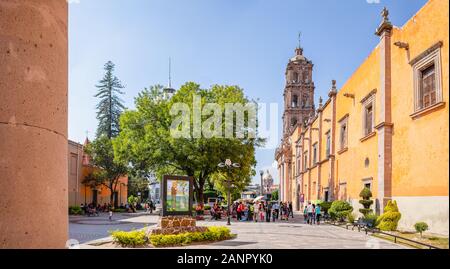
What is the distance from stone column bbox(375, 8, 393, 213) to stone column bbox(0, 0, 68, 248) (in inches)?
688

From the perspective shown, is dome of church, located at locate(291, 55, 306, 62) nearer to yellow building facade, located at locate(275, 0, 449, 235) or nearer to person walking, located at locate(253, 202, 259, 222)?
yellow building facade, located at locate(275, 0, 449, 235)

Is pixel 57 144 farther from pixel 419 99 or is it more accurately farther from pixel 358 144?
pixel 358 144

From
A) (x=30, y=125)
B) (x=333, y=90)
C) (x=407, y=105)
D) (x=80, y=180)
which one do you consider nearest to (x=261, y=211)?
(x=333, y=90)

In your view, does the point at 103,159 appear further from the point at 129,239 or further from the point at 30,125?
the point at 30,125

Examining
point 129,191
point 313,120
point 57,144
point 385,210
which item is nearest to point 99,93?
point 129,191

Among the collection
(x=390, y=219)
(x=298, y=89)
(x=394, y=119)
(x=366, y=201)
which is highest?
(x=298, y=89)

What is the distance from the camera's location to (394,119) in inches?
693

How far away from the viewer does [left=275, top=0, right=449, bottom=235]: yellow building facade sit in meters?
12.3

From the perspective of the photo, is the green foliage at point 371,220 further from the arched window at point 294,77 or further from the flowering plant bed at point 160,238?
the arched window at point 294,77

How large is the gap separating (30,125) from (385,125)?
17.8 meters

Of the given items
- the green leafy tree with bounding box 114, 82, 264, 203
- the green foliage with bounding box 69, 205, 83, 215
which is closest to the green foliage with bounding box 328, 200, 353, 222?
the green leafy tree with bounding box 114, 82, 264, 203

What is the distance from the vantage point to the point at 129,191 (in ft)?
197
